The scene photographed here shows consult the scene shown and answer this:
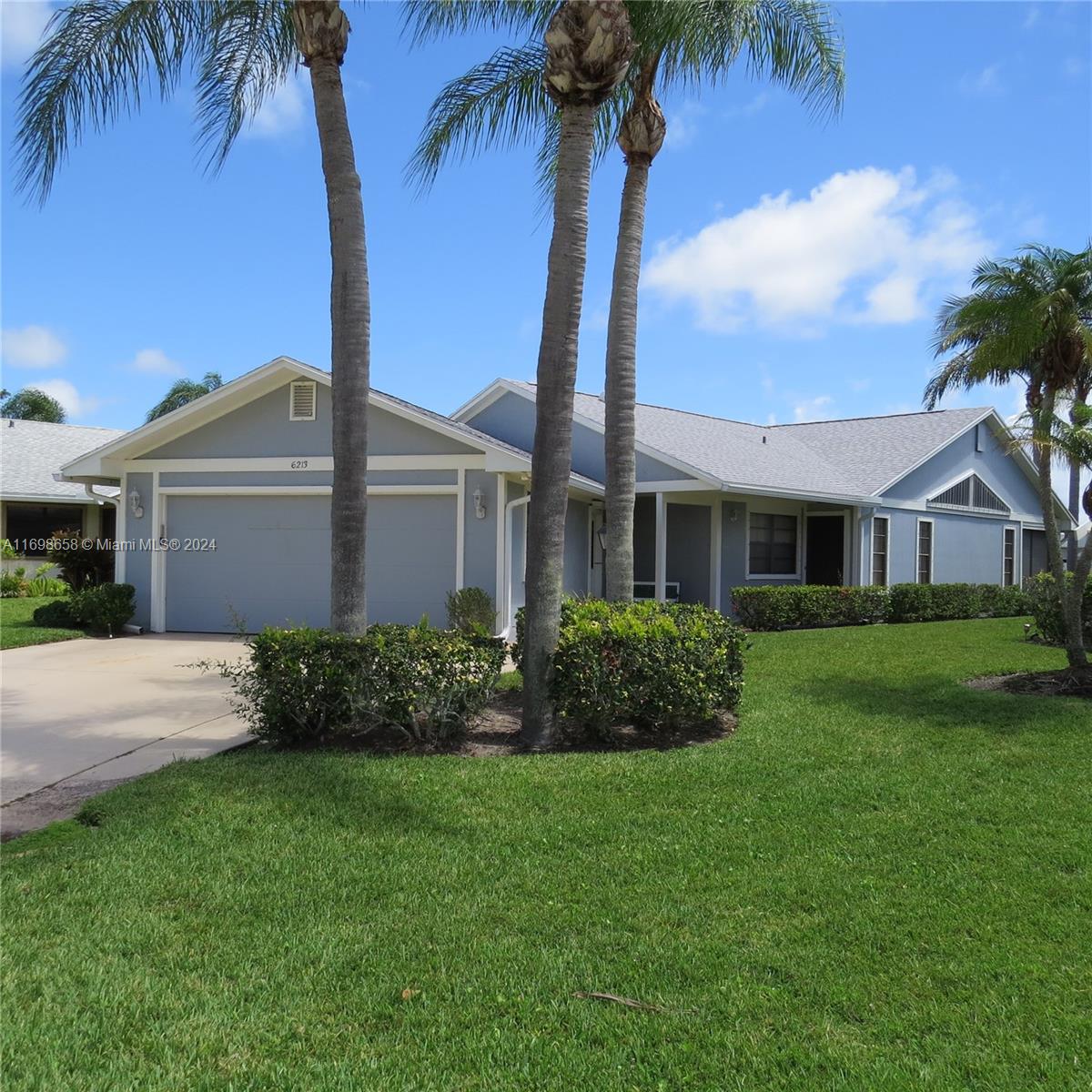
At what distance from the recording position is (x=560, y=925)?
4199 mm

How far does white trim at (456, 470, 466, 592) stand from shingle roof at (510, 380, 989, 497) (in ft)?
13.6

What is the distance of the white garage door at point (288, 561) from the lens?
14867 mm

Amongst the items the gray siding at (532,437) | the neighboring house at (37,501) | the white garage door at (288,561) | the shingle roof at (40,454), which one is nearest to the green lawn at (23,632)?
the white garage door at (288,561)

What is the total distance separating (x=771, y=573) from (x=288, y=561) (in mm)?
9669

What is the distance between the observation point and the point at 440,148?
1127 cm

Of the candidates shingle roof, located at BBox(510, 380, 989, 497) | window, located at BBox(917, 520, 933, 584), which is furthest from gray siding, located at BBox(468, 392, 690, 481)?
window, located at BBox(917, 520, 933, 584)

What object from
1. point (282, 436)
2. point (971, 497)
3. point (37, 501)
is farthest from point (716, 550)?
point (37, 501)

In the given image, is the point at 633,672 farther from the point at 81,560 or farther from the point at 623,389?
the point at 81,560

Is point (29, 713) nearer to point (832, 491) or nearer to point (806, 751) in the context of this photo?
point (806, 751)

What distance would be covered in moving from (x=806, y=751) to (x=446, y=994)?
15.1 feet

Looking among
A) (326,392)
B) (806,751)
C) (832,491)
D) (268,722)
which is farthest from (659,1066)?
(832,491)

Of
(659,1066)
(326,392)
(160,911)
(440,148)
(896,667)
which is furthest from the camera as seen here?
(326,392)

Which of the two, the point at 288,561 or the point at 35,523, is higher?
the point at 35,523

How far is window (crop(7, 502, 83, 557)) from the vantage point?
80.8ft
